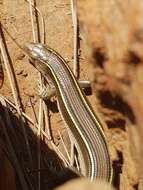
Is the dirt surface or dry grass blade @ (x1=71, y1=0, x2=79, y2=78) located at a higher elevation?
dry grass blade @ (x1=71, y1=0, x2=79, y2=78)

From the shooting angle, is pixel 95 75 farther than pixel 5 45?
No

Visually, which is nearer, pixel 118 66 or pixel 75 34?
pixel 118 66

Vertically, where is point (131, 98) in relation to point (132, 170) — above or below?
above

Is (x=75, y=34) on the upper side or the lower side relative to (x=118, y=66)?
upper

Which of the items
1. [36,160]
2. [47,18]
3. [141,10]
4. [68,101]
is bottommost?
[36,160]

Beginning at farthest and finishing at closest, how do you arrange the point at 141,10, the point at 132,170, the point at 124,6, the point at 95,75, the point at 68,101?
the point at 68,101 → the point at 132,170 → the point at 95,75 → the point at 124,6 → the point at 141,10

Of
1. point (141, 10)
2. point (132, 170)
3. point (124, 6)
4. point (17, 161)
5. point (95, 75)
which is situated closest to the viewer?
point (141, 10)

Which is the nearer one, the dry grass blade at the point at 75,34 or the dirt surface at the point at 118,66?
the dirt surface at the point at 118,66

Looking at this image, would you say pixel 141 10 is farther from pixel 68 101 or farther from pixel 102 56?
pixel 68 101

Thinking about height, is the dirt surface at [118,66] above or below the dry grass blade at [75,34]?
below

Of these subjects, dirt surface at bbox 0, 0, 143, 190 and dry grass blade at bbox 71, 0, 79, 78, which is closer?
dirt surface at bbox 0, 0, 143, 190

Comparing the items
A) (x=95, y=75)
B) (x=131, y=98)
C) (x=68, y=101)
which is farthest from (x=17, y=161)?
(x=131, y=98)
